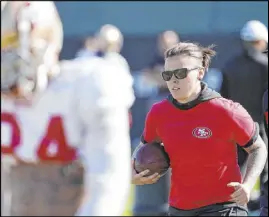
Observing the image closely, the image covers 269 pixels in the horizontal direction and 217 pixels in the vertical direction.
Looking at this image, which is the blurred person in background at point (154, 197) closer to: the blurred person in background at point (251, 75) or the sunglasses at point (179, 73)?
the blurred person in background at point (251, 75)

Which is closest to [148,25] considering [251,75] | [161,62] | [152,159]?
[161,62]

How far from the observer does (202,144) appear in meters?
4.88

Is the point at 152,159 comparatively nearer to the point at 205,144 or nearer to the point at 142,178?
the point at 142,178

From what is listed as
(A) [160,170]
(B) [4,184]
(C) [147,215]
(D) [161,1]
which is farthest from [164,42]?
(B) [4,184]

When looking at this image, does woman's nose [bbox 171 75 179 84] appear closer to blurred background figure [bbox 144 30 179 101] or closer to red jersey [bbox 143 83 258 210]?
red jersey [bbox 143 83 258 210]

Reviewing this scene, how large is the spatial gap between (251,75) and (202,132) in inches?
117

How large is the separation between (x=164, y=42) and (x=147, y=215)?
1.97 meters

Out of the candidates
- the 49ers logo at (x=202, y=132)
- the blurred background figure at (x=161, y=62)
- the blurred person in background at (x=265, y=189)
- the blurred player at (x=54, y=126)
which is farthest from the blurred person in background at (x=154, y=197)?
the blurred player at (x=54, y=126)

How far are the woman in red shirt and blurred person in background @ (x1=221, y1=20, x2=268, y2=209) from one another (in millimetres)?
2678

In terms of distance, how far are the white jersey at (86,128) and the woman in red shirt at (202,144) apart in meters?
1.85

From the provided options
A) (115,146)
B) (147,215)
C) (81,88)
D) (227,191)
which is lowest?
(147,215)

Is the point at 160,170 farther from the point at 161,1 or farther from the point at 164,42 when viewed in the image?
the point at 161,1

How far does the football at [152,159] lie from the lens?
511 centimetres

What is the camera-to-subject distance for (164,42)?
9992 millimetres
